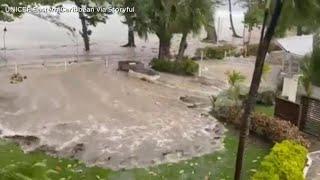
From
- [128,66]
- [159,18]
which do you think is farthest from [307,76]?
[159,18]

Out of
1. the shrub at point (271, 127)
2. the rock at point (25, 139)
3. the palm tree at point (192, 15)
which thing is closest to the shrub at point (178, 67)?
the palm tree at point (192, 15)

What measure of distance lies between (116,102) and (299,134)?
273 inches

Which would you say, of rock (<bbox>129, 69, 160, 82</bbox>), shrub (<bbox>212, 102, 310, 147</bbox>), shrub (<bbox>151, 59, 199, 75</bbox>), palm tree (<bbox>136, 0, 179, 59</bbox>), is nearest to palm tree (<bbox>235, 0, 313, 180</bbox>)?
shrub (<bbox>212, 102, 310, 147</bbox>)

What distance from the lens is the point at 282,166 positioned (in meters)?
10.6

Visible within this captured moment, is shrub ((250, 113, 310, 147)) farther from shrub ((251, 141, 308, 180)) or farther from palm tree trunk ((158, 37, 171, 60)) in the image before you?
palm tree trunk ((158, 37, 171, 60))

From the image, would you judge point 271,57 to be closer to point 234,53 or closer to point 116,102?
point 234,53

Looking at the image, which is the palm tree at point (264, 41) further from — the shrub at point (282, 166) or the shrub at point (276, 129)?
the shrub at point (276, 129)

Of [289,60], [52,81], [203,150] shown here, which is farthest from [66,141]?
[289,60]

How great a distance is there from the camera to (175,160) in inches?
561

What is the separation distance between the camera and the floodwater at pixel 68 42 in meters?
29.2

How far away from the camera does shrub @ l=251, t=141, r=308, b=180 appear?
1023cm

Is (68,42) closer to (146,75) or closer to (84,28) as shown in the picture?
(84,28)

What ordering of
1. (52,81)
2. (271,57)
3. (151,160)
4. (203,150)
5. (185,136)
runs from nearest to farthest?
1. (151,160)
2. (203,150)
3. (185,136)
4. (52,81)
5. (271,57)

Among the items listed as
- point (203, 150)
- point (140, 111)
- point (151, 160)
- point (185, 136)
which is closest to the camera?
point (151, 160)
